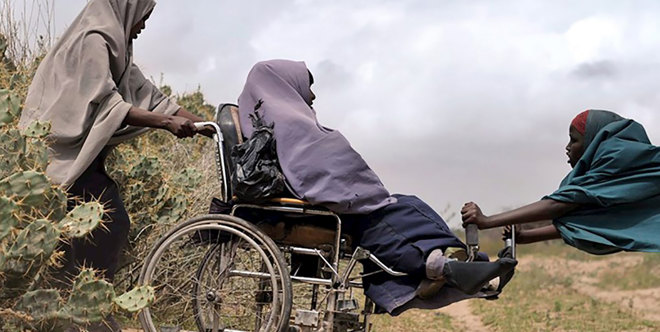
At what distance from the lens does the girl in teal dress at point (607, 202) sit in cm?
473

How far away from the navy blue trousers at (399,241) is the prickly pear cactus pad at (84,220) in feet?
4.17

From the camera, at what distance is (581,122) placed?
496 cm

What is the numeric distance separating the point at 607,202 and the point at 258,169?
1790 millimetres

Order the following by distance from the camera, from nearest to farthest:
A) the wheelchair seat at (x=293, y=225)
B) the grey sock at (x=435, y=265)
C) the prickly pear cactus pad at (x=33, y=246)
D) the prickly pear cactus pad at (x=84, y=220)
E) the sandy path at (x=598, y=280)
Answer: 1. the prickly pear cactus pad at (x=33, y=246)
2. the prickly pear cactus pad at (x=84, y=220)
3. the grey sock at (x=435, y=265)
4. the wheelchair seat at (x=293, y=225)
5. the sandy path at (x=598, y=280)

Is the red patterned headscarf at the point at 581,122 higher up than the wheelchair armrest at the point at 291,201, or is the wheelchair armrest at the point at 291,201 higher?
the red patterned headscarf at the point at 581,122

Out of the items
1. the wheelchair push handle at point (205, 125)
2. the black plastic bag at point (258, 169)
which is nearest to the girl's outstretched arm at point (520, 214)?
the black plastic bag at point (258, 169)

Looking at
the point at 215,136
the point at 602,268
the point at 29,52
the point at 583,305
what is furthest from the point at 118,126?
the point at 602,268

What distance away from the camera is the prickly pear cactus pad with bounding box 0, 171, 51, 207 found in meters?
4.40

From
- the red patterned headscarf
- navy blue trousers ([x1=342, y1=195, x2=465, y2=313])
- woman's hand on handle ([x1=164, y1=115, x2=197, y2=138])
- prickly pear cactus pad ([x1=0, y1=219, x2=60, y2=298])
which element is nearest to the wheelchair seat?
navy blue trousers ([x1=342, y1=195, x2=465, y2=313])

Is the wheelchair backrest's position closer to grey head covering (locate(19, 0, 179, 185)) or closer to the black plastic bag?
the black plastic bag

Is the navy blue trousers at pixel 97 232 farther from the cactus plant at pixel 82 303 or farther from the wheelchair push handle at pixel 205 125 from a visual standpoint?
the wheelchair push handle at pixel 205 125

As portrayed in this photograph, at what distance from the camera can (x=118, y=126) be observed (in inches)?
198

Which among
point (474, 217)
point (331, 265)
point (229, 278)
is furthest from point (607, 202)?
point (229, 278)

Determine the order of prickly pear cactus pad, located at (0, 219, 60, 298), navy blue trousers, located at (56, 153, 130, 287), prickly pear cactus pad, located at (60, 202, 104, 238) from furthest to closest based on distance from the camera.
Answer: navy blue trousers, located at (56, 153, 130, 287), prickly pear cactus pad, located at (60, 202, 104, 238), prickly pear cactus pad, located at (0, 219, 60, 298)
